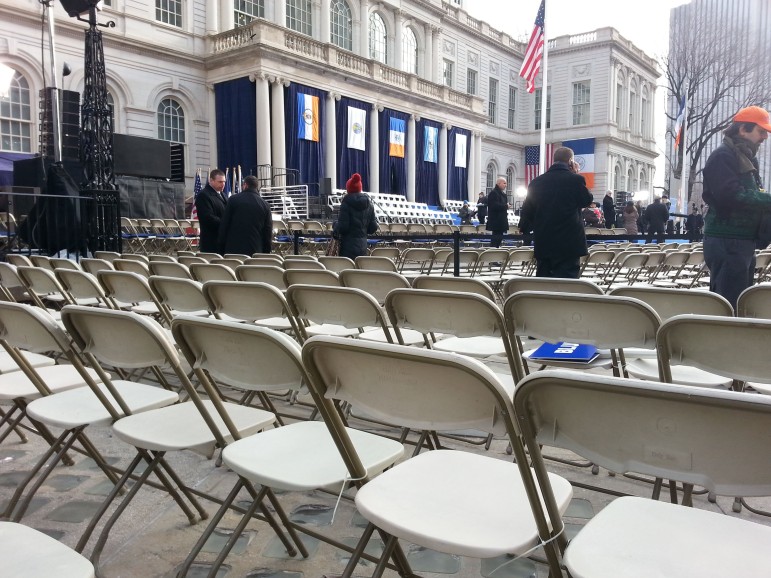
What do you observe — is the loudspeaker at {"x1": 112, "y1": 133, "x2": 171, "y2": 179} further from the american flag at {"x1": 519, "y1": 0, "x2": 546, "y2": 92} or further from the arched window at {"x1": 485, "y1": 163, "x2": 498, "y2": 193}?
the arched window at {"x1": 485, "y1": 163, "x2": 498, "y2": 193}

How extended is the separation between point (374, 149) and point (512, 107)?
1854 centimetres

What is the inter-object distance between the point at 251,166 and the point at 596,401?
22380 millimetres

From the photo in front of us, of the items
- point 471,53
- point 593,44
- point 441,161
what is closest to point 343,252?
point 441,161

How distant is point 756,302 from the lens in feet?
8.82

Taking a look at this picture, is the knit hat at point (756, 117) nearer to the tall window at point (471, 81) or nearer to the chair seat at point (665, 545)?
the chair seat at point (665, 545)

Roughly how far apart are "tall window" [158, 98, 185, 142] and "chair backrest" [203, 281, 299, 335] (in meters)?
20.4

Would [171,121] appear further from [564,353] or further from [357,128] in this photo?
[564,353]

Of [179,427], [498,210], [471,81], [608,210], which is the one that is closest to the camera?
[179,427]

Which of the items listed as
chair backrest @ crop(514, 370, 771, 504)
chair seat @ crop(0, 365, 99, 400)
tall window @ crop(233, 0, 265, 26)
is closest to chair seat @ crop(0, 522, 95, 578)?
chair backrest @ crop(514, 370, 771, 504)

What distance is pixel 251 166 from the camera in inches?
880

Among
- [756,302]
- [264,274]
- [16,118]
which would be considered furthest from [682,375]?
[16,118]

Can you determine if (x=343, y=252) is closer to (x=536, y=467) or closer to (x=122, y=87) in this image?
(x=536, y=467)

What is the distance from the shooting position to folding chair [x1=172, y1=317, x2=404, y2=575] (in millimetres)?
1605

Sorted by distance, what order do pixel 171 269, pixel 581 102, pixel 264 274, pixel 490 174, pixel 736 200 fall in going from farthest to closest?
pixel 581 102
pixel 490 174
pixel 171 269
pixel 264 274
pixel 736 200
